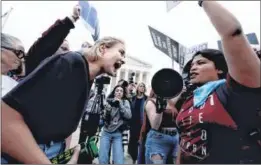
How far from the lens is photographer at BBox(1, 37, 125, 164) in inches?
33.3

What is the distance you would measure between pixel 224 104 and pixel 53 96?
570 mm

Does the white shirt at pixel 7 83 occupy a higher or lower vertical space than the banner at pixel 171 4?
lower

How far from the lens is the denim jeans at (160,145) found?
2.04 metres

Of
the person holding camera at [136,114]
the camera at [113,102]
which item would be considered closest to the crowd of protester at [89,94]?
the camera at [113,102]

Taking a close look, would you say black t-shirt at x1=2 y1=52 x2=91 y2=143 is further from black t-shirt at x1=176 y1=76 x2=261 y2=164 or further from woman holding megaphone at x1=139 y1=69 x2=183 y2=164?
woman holding megaphone at x1=139 y1=69 x2=183 y2=164

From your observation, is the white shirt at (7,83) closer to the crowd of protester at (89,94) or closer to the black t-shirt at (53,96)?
the crowd of protester at (89,94)

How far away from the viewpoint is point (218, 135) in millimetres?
1002

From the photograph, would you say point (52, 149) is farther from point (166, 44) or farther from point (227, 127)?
point (166, 44)

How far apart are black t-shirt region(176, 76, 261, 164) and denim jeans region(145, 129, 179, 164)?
0.98 metres

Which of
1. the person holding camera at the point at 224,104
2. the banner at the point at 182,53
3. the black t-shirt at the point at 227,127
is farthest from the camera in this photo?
the banner at the point at 182,53

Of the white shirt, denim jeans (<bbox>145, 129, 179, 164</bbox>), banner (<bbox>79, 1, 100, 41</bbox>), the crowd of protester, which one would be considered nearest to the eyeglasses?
the crowd of protester

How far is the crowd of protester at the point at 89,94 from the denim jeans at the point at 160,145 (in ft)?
2.48

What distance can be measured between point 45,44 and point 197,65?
65cm

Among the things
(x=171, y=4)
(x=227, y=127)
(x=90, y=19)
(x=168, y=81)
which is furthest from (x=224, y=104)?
(x=90, y=19)
